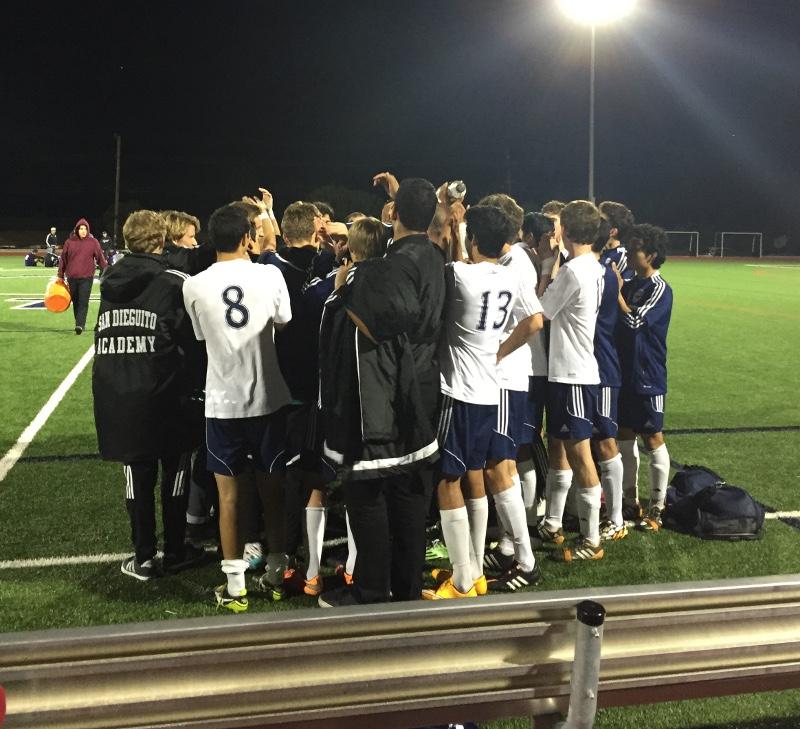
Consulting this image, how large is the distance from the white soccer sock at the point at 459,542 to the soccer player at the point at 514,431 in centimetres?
31

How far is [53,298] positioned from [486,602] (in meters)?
11.4

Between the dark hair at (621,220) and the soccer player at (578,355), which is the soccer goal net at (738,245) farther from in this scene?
the soccer player at (578,355)

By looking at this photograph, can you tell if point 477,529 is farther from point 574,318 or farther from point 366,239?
point 366,239

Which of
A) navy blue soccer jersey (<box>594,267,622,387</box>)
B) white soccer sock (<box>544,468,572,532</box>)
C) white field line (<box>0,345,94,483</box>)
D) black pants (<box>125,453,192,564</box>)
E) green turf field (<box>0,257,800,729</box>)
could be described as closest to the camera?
green turf field (<box>0,257,800,729</box>)

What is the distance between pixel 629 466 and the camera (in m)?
5.02

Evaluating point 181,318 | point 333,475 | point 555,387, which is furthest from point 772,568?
point 181,318

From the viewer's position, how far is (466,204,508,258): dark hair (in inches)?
133

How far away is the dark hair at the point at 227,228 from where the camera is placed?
3441 millimetres

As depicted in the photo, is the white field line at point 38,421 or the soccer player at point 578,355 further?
the white field line at point 38,421

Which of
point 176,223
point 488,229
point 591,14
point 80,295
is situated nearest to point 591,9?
point 591,14

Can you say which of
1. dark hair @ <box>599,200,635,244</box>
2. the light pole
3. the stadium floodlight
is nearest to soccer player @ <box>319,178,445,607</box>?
dark hair @ <box>599,200,635,244</box>

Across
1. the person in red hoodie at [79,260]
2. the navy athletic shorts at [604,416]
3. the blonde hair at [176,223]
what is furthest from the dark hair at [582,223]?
the person in red hoodie at [79,260]

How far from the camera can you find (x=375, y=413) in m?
2.98

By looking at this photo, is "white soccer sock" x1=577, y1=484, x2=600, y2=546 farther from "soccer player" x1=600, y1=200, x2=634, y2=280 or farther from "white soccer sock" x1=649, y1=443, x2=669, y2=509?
"soccer player" x1=600, y1=200, x2=634, y2=280
